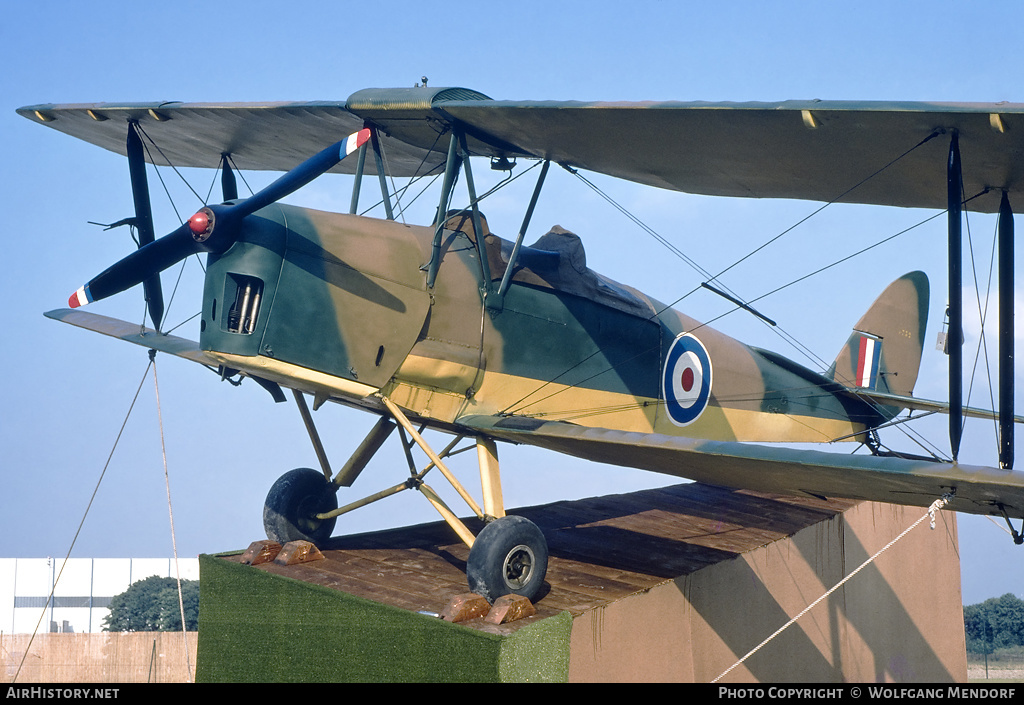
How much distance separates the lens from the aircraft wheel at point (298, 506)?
7418mm

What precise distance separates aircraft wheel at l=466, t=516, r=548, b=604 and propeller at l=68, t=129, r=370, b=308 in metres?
2.43

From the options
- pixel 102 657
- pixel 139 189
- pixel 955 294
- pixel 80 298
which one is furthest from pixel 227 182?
pixel 102 657

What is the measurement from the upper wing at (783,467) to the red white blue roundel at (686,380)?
1542 mm

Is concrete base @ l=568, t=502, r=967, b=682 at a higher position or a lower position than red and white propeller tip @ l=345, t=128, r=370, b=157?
lower

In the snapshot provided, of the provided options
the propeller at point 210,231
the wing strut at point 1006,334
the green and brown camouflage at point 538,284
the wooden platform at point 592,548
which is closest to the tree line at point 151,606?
the wooden platform at point 592,548

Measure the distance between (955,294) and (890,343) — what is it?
20.0ft

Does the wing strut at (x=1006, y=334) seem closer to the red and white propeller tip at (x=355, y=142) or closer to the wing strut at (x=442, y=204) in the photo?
the wing strut at (x=442, y=204)

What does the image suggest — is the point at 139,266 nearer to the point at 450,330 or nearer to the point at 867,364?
the point at 450,330

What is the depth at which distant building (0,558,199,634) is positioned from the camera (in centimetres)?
4066

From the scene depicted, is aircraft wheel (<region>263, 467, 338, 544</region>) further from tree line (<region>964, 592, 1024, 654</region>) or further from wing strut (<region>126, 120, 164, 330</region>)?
tree line (<region>964, 592, 1024, 654</region>)

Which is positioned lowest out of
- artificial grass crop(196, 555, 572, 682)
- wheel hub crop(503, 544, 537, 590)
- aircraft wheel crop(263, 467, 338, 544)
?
artificial grass crop(196, 555, 572, 682)

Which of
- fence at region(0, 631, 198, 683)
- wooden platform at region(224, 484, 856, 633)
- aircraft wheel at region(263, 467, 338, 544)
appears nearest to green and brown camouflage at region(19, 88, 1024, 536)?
aircraft wheel at region(263, 467, 338, 544)

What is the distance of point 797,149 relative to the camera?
614 centimetres
